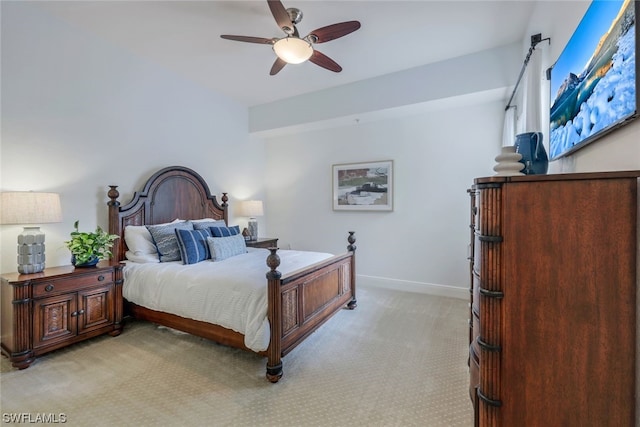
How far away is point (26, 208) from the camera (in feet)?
7.55

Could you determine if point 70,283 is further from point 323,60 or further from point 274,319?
point 323,60

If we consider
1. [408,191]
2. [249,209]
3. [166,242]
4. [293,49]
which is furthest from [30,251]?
[408,191]

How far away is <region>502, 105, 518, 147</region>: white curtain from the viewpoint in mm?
3135

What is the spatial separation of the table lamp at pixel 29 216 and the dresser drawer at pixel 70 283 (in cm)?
23

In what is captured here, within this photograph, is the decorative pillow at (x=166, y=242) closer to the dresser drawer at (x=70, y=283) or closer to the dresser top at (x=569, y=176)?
the dresser drawer at (x=70, y=283)

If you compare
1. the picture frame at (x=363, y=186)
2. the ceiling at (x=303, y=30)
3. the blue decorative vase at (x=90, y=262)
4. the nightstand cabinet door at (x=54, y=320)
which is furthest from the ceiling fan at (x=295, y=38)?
the nightstand cabinet door at (x=54, y=320)

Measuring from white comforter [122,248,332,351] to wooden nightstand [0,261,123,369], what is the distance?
0.71ft

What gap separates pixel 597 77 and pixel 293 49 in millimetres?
2003

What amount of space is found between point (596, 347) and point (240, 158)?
4.79 metres

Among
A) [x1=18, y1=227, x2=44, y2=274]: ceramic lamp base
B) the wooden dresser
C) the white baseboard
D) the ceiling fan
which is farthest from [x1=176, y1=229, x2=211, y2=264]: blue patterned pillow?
the wooden dresser

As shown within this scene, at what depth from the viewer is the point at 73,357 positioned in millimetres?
2385

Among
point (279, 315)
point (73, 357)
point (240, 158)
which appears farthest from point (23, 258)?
point (240, 158)

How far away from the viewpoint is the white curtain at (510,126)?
3135mm

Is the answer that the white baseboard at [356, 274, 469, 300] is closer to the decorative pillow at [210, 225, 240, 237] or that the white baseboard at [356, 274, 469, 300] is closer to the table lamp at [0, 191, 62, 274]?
the decorative pillow at [210, 225, 240, 237]
